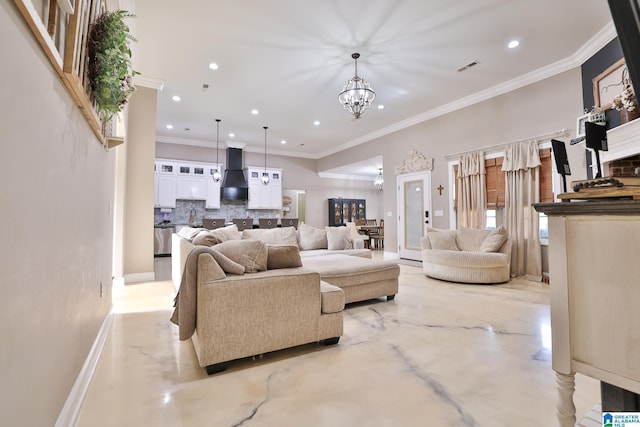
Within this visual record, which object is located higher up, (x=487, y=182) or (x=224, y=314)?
(x=487, y=182)

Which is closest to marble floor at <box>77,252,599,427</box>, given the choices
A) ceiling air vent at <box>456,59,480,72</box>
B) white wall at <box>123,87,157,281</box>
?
Answer: white wall at <box>123,87,157,281</box>

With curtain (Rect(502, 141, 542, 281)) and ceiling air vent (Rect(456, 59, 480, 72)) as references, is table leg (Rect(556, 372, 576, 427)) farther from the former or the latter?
ceiling air vent (Rect(456, 59, 480, 72))

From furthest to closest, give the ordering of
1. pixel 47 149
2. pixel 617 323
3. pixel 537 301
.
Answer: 1. pixel 537 301
2. pixel 47 149
3. pixel 617 323

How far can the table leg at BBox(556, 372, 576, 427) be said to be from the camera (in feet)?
3.41

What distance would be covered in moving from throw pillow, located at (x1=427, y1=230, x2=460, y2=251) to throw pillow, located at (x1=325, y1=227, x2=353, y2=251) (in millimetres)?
1457

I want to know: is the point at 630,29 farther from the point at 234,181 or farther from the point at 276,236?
the point at 234,181

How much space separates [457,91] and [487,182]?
1.73 meters

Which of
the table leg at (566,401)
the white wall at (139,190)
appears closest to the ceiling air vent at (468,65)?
the table leg at (566,401)

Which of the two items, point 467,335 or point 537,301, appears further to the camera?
point 537,301

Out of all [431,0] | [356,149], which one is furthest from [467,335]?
[356,149]

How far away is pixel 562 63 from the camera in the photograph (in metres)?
4.27

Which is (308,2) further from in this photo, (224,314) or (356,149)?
(356,149)

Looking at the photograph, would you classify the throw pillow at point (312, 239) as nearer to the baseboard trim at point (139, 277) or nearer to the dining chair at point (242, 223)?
the dining chair at point (242, 223)

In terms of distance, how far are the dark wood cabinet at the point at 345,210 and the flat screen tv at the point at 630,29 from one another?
9821 mm
